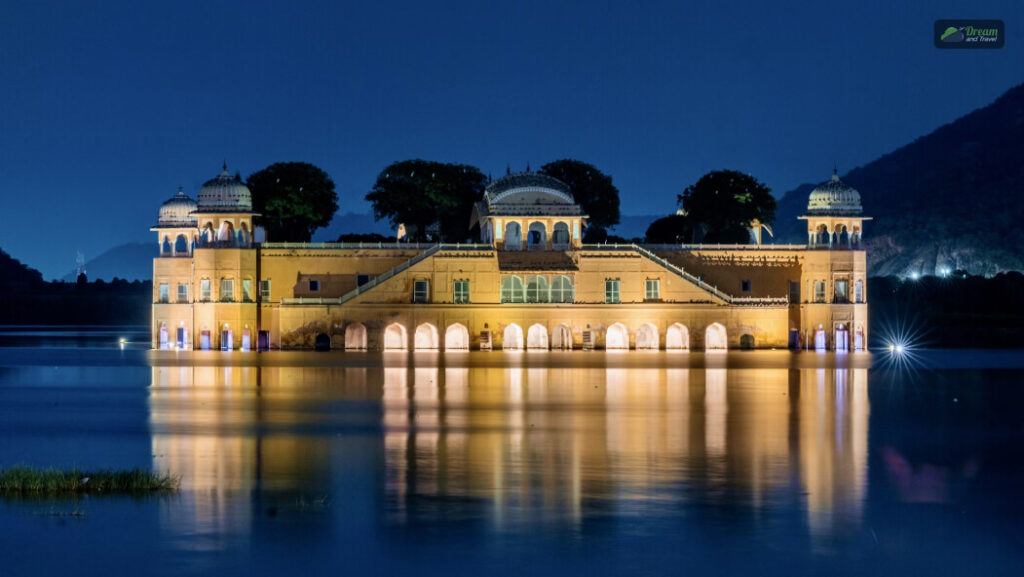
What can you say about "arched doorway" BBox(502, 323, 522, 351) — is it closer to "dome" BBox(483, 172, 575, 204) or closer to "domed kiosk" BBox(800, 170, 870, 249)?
"dome" BBox(483, 172, 575, 204)

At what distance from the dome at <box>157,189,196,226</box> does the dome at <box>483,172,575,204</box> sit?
18.9 m

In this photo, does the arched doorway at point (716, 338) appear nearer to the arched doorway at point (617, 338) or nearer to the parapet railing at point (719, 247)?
the arched doorway at point (617, 338)

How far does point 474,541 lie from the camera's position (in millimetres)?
19922

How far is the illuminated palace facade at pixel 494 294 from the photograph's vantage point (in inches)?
3142

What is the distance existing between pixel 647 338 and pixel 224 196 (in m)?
26.1

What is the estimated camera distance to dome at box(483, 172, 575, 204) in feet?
274

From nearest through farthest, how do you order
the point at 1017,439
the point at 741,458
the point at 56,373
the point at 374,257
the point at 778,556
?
1. the point at 778,556
2. the point at 741,458
3. the point at 1017,439
4. the point at 56,373
5. the point at 374,257

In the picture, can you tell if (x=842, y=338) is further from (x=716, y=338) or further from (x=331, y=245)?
(x=331, y=245)

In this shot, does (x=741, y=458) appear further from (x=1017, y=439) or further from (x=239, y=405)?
(x=239, y=405)

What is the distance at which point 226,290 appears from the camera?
81.4 meters

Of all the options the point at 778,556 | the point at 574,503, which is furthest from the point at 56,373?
the point at 778,556

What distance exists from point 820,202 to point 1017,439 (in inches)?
2169

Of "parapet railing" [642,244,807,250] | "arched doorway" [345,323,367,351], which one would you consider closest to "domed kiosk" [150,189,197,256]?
"arched doorway" [345,323,367,351]

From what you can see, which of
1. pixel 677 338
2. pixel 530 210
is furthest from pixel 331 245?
pixel 677 338
